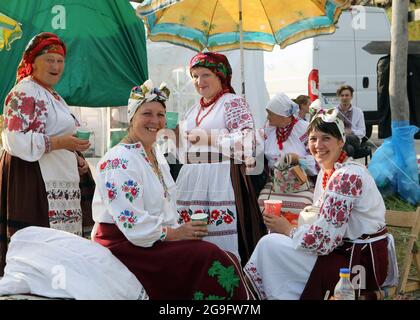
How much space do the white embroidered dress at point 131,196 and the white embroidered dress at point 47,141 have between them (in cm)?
98

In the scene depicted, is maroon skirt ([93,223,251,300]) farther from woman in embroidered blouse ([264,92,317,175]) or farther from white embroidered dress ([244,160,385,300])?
woman in embroidered blouse ([264,92,317,175])

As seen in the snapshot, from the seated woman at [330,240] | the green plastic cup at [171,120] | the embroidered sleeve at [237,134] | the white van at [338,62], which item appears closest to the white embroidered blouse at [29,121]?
the green plastic cup at [171,120]

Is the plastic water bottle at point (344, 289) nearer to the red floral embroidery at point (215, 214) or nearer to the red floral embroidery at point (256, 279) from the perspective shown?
the red floral embroidery at point (256, 279)

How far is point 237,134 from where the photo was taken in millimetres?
4027

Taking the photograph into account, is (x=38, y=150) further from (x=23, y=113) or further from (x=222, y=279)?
(x=222, y=279)

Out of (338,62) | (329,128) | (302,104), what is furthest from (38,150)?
(338,62)

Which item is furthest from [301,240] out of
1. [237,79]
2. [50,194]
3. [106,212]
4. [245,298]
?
[237,79]

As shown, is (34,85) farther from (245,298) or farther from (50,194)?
(245,298)

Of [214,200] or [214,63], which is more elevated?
[214,63]

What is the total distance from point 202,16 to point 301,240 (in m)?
2.81

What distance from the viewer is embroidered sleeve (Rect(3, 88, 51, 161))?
3906 millimetres

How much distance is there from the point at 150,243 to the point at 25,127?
1.42 m

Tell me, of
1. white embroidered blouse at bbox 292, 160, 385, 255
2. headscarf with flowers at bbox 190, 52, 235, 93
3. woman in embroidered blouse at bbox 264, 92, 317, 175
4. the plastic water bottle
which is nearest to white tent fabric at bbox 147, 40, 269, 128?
woman in embroidered blouse at bbox 264, 92, 317, 175

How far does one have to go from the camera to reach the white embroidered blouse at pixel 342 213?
321 cm
